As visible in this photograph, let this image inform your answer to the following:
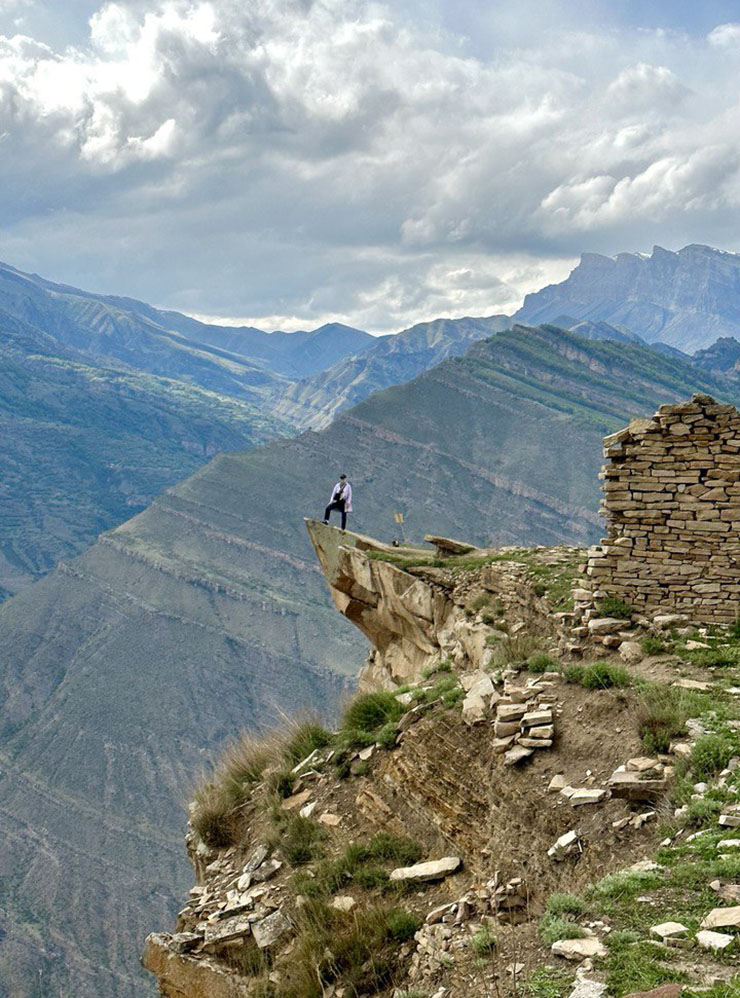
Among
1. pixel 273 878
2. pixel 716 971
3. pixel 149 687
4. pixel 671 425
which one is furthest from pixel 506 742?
pixel 149 687

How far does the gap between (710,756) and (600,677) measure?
234 cm

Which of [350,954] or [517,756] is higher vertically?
[517,756]

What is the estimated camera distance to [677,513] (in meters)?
12.8

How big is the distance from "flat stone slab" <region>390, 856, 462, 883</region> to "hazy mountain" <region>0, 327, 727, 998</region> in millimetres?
54333

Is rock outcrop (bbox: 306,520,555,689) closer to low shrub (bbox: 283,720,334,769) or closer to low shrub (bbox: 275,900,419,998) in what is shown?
low shrub (bbox: 283,720,334,769)

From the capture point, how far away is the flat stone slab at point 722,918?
18.4 feet

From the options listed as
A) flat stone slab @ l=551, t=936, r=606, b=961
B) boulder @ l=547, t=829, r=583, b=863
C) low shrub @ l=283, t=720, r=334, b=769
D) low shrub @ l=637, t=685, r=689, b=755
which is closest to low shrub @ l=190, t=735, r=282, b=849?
low shrub @ l=283, t=720, r=334, b=769

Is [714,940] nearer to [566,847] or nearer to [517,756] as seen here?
[566,847]

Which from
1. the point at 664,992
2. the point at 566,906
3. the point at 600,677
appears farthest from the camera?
the point at 600,677

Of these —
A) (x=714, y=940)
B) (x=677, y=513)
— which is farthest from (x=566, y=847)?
(x=677, y=513)

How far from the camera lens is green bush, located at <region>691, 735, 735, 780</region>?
806 centimetres

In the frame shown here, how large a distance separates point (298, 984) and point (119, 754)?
9691 centimetres

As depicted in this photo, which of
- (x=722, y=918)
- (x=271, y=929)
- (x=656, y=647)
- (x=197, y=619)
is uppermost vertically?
(x=656, y=647)

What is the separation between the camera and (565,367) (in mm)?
184625
